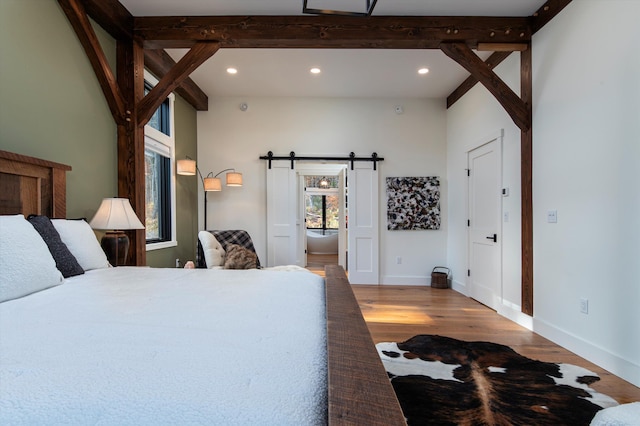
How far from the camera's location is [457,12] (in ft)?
9.82

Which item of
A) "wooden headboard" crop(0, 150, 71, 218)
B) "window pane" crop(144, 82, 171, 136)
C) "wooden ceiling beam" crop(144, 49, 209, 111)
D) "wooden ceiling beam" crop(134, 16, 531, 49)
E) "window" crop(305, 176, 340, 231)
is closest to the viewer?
"wooden headboard" crop(0, 150, 71, 218)

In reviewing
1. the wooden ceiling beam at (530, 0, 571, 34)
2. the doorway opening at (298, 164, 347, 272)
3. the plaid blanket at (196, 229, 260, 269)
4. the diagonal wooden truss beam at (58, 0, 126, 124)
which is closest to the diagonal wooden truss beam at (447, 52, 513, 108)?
the wooden ceiling beam at (530, 0, 571, 34)

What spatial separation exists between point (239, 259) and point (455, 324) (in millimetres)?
2416

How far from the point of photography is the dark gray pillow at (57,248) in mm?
1705

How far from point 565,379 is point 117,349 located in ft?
8.50

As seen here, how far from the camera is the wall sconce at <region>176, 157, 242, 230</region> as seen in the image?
13.8 feet

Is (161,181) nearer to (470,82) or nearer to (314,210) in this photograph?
(470,82)

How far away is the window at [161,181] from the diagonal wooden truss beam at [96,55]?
2.87 ft

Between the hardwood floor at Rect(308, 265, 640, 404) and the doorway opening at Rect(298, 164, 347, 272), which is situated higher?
the doorway opening at Rect(298, 164, 347, 272)

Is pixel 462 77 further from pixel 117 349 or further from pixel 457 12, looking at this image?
pixel 117 349

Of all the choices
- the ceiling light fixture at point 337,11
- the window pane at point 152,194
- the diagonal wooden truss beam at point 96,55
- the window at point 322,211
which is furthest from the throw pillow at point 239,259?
the window at point 322,211

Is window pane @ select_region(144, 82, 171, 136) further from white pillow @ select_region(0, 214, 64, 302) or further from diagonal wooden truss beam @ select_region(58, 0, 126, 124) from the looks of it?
white pillow @ select_region(0, 214, 64, 302)

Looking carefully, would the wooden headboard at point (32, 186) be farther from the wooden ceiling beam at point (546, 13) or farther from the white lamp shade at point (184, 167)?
the wooden ceiling beam at point (546, 13)

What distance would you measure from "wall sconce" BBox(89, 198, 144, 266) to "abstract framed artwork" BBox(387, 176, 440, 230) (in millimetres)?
3689
